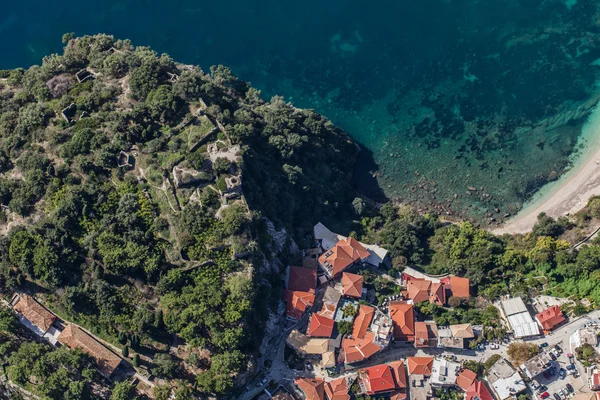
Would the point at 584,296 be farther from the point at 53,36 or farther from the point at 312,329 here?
the point at 53,36

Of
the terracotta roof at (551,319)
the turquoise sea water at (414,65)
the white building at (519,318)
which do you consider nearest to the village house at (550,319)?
the terracotta roof at (551,319)

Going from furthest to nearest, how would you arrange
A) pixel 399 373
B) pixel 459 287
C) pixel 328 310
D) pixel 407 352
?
pixel 459 287, pixel 328 310, pixel 407 352, pixel 399 373

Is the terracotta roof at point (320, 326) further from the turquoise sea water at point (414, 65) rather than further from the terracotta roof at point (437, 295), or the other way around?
the turquoise sea water at point (414, 65)

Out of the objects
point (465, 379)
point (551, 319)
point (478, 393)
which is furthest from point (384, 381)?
point (551, 319)

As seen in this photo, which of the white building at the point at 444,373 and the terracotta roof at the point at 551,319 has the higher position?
the terracotta roof at the point at 551,319

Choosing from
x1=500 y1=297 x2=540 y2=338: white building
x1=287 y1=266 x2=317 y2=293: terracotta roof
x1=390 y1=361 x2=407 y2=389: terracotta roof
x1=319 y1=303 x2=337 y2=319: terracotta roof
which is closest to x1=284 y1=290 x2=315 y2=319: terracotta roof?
x1=287 y1=266 x2=317 y2=293: terracotta roof

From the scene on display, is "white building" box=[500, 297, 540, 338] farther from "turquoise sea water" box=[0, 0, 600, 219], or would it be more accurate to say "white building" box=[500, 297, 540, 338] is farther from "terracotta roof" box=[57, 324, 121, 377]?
"terracotta roof" box=[57, 324, 121, 377]

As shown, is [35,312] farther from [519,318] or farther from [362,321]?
[519,318]
